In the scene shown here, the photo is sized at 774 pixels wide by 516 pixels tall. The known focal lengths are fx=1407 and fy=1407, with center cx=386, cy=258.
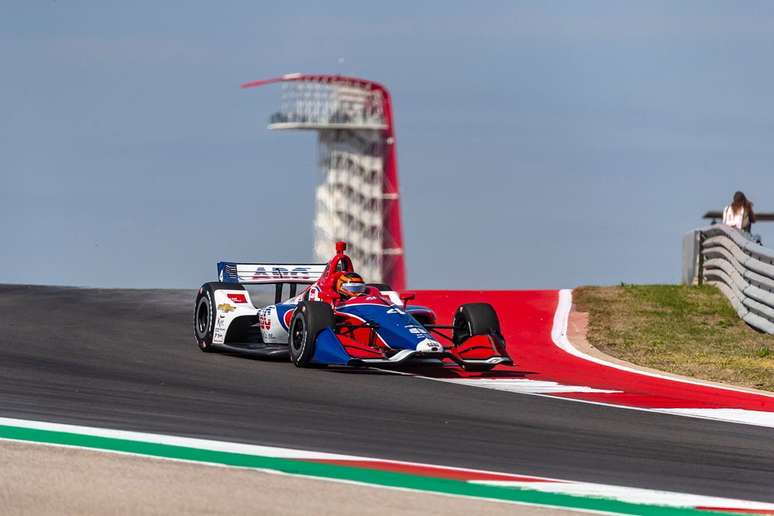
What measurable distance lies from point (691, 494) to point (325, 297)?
6.64 m

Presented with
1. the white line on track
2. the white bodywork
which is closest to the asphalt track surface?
the white line on track

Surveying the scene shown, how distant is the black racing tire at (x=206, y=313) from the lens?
14.7 meters

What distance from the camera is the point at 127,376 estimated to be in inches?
459

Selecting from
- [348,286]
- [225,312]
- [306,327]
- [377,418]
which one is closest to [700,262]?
[225,312]

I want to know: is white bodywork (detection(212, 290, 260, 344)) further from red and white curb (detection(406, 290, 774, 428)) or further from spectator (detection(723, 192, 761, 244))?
spectator (detection(723, 192, 761, 244))

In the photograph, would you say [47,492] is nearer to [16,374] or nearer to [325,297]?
[16,374]

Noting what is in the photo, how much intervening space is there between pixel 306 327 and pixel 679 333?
6665 millimetres

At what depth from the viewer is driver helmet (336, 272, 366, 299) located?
1352 centimetres

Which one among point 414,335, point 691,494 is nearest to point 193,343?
point 414,335

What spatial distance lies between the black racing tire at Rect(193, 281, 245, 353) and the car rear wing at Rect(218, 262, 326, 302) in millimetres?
317

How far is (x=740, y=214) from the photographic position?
2342 cm

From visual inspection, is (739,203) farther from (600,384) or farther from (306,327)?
(306,327)

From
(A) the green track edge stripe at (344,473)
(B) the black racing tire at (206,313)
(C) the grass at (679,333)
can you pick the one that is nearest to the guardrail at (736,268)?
(C) the grass at (679,333)

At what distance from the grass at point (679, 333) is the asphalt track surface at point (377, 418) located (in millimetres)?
3453
